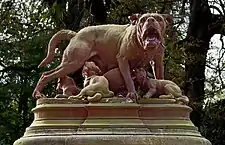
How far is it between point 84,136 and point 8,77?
439 inches

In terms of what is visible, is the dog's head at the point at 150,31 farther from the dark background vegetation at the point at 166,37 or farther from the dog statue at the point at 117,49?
the dark background vegetation at the point at 166,37

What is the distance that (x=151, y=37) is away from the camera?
694 cm

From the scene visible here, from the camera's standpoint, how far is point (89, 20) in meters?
13.6

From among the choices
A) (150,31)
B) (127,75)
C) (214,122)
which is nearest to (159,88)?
(127,75)

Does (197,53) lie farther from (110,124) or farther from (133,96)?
(110,124)

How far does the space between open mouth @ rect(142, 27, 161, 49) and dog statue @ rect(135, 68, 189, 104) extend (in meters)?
0.62

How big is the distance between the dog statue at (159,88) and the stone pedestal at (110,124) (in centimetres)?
14

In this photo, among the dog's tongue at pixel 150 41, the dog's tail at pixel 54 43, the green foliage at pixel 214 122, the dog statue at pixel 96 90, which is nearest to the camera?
the dog's tongue at pixel 150 41

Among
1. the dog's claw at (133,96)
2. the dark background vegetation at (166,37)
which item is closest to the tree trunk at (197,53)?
the dark background vegetation at (166,37)

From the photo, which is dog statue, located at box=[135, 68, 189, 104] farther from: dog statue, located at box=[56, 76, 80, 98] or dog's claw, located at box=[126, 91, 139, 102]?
dog statue, located at box=[56, 76, 80, 98]

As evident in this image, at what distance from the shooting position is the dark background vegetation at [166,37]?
13961mm

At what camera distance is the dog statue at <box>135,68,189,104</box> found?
7.23 meters

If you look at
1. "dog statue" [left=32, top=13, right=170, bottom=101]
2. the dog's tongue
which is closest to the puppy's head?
"dog statue" [left=32, top=13, right=170, bottom=101]

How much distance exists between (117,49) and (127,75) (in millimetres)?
356
